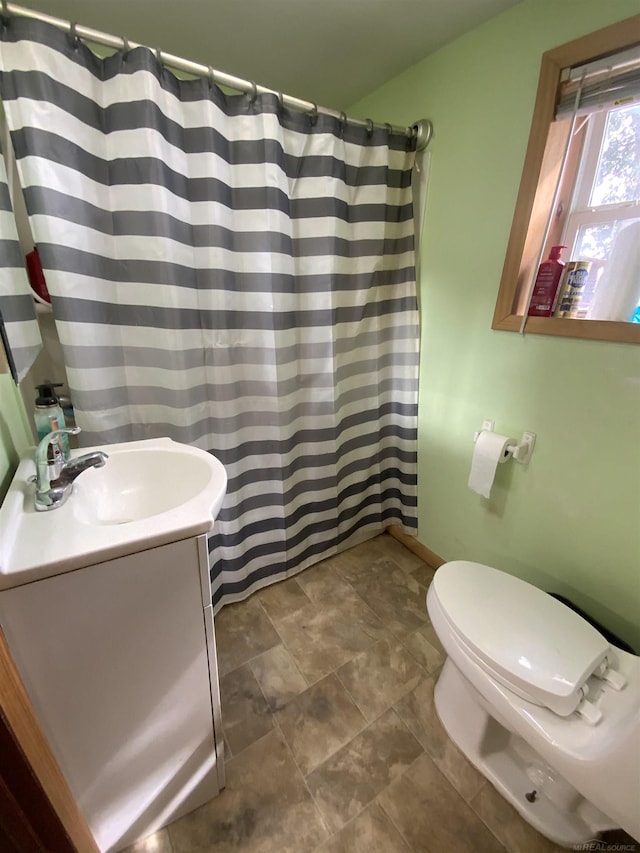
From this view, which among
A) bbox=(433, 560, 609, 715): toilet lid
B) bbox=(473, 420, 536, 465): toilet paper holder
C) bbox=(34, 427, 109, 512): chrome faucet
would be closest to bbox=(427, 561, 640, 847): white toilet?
bbox=(433, 560, 609, 715): toilet lid

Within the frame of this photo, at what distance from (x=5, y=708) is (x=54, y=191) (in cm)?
109

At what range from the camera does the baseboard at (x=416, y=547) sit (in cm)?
177

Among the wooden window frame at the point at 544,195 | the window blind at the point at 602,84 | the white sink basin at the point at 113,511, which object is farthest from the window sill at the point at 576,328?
the white sink basin at the point at 113,511

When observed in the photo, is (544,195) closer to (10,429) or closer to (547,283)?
(547,283)

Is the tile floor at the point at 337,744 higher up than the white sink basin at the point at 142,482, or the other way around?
the white sink basin at the point at 142,482

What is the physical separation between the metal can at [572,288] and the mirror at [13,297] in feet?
5.10

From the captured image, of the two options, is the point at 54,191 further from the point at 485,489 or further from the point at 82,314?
the point at 485,489

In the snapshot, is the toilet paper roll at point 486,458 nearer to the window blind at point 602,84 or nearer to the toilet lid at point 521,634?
the toilet lid at point 521,634

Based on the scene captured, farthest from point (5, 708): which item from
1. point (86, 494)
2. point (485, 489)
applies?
point (485, 489)

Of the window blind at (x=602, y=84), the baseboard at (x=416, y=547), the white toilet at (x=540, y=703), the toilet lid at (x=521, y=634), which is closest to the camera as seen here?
the white toilet at (x=540, y=703)

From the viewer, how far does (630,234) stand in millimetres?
952

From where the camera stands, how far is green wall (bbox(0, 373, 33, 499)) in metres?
0.80

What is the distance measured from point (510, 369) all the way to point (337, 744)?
4.56 feet

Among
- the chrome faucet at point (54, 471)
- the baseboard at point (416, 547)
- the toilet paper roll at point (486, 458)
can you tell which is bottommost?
the baseboard at point (416, 547)
